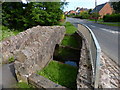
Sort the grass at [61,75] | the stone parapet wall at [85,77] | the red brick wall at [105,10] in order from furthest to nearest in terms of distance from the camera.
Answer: the red brick wall at [105,10]
the grass at [61,75]
the stone parapet wall at [85,77]

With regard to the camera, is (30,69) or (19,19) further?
(19,19)

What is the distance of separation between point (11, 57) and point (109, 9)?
52.3 m

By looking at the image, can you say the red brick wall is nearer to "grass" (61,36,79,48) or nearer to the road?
the road

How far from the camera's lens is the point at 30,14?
15062 mm

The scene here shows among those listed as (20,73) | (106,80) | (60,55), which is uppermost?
(106,80)

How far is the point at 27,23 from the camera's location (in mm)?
15828

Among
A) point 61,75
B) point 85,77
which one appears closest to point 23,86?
point 61,75

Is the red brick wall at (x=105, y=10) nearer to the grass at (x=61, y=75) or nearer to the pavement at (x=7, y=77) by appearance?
the grass at (x=61, y=75)

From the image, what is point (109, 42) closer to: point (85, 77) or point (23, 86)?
point (85, 77)

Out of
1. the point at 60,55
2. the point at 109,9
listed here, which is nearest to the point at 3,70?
the point at 60,55

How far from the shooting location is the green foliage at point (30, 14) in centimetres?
1493

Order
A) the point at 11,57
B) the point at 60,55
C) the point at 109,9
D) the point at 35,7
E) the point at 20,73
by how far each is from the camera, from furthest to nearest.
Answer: the point at 109,9 → the point at 35,7 → the point at 60,55 → the point at 11,57 → the point at 20,73

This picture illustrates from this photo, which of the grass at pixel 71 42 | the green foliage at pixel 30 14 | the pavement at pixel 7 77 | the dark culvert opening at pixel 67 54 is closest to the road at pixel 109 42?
the dark culvert opening at pixel 67 54

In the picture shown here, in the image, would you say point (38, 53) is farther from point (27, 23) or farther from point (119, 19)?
point (119, 19)
